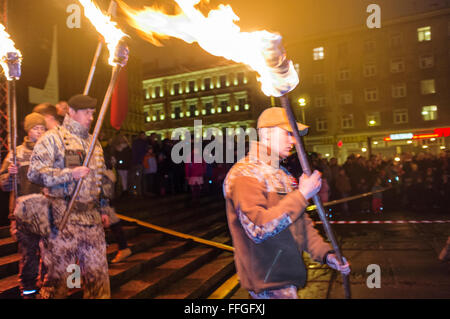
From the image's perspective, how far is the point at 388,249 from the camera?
23.9 ft

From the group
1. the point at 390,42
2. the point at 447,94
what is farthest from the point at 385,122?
the point at 390,42

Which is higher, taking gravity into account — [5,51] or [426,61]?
[426,61]

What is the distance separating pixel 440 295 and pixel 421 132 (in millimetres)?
39753

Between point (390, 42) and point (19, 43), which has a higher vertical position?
point (390, 42)

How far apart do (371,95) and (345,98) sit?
293 cm

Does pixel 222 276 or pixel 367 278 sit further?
pixel 222 276

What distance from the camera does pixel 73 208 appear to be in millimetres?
3121

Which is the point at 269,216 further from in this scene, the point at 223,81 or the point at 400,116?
the point at 223,81

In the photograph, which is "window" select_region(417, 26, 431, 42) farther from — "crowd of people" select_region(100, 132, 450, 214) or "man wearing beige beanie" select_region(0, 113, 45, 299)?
"man wearing beige beanie" select_region(0, 113, 45, 299)

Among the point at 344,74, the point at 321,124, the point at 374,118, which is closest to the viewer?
the point at 374,118

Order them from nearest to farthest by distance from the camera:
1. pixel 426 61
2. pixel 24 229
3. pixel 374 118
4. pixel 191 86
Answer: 1. pixel 24 229
2. pixel 426 61
3. pixel 374 118
4. pixel 191 86

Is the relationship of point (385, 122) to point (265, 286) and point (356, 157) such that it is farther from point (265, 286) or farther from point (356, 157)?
point (265, 286)

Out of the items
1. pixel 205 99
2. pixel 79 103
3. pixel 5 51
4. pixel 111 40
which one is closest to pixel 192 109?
pixel 205 99

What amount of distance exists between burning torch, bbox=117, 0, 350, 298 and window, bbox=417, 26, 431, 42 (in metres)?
44.9
